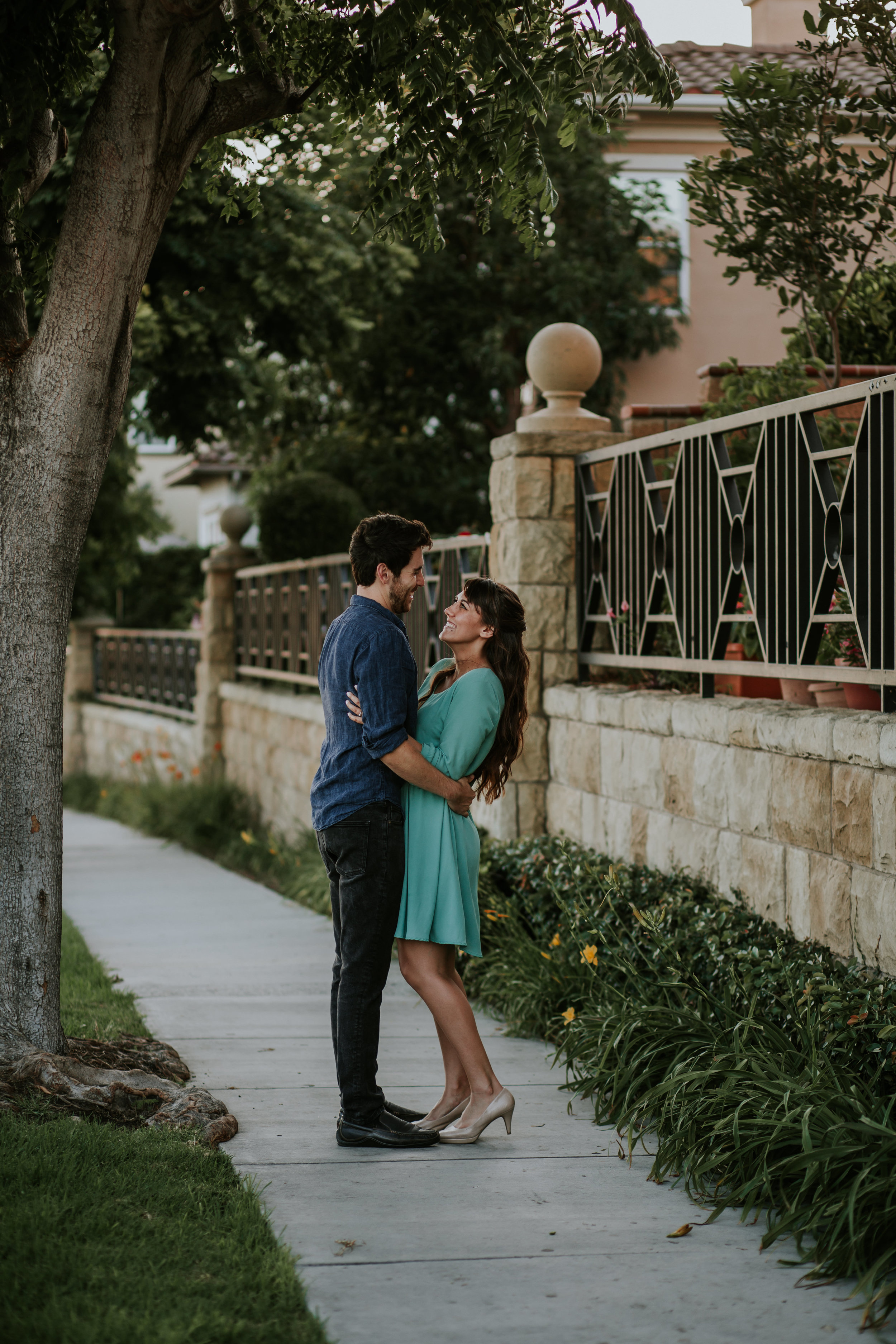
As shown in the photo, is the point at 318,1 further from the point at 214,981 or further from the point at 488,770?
the point at 214,981

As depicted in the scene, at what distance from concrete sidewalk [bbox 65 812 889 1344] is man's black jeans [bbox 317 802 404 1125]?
0.23 meters

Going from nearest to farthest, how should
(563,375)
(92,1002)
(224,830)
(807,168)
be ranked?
(92,1002) → (807,168) → (563,375) → (224,830)

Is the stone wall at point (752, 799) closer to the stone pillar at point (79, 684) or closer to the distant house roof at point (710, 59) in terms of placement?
the distant house roof at point (710, 59)

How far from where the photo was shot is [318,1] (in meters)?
4.59

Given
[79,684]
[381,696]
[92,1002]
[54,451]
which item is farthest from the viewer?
→ [79,684]

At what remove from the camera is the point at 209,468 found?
101ft

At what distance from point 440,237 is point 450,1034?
2.79 meters

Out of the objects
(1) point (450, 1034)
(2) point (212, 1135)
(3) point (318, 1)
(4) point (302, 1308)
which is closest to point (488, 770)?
(1) point (450, 1034)

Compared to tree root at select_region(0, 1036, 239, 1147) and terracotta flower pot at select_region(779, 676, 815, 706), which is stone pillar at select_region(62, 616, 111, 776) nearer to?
tree root at select_region(0, 1036, 239, 1147)

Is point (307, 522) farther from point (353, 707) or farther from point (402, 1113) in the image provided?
point (402, 1113)

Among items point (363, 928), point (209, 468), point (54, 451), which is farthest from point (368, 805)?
point (209, 468)

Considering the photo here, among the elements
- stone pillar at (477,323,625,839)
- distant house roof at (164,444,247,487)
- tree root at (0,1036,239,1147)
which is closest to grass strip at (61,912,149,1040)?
tree root at (0,1036,239,1147)

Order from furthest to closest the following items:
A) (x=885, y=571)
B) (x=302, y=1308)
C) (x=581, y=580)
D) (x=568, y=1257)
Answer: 1. (x=581, y=580)
2. (x=885, y=571)
3. (x=568, y=1257)
4. (x=302, y=1308)

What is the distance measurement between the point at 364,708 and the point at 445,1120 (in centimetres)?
137
